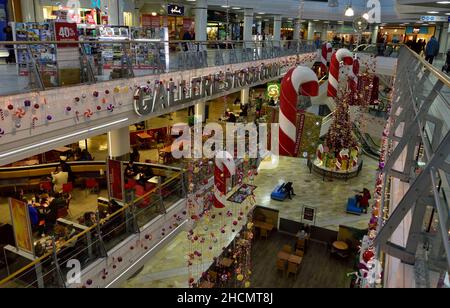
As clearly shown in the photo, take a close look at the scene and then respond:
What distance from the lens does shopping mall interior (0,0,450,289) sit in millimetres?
3193

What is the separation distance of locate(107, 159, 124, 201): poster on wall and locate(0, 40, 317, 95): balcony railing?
6.43 feet

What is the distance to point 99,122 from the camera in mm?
8633

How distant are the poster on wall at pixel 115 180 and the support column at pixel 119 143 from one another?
416 cm

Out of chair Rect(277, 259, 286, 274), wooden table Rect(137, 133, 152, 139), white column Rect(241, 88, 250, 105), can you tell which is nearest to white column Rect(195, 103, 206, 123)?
wooden table Rect(137, 133, 152, 139)

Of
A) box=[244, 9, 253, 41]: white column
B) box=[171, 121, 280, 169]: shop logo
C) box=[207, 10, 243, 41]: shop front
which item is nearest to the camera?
box=[171, 121, 280, 169]: shop logo

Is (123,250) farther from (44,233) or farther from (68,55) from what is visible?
(68,55)

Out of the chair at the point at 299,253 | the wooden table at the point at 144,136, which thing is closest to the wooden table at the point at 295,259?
the chair at the point at 299,253

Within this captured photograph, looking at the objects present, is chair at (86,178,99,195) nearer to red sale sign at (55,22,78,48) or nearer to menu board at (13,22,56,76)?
menu board at (13,22,56,76)

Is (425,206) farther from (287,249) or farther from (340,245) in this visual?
(340,245)

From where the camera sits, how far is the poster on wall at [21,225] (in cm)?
683

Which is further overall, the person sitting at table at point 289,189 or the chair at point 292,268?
the person sitting at table at point 289,189

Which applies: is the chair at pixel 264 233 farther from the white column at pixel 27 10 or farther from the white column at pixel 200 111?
the white column at pixel 27 10
